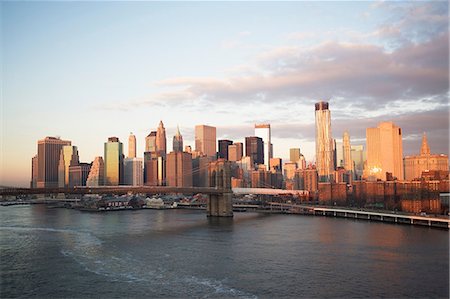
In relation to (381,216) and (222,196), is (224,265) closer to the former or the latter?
(381,216)

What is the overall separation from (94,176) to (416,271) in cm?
17963

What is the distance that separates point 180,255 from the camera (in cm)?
3394

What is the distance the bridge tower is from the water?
92.0ft

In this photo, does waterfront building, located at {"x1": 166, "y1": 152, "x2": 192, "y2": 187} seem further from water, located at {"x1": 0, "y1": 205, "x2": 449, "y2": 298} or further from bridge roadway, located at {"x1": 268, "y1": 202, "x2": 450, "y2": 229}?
water, located at {"x1": 0, "y1": 205, "x2": 449, "y2": 298}

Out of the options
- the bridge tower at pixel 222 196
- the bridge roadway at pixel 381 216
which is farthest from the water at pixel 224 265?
the bridge tower at pixel 222 196

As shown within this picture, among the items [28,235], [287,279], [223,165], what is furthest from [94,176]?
[287,279]

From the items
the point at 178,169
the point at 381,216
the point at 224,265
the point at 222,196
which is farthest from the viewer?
the point at 178,169

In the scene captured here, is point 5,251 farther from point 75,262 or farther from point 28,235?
point 28,235

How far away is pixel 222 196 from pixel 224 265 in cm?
4492

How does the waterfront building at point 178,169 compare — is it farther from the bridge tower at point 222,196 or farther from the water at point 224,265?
the water at point 224,265

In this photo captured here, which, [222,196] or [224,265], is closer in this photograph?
[224,265]

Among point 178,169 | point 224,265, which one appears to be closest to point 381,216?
point 224,265

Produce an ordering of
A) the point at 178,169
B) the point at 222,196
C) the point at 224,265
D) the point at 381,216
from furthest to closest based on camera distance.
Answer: the point at 178,169 → the point at 222,196 → the point at 381,216 → the point at 224,265

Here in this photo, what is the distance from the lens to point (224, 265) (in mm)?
30328
